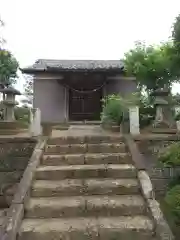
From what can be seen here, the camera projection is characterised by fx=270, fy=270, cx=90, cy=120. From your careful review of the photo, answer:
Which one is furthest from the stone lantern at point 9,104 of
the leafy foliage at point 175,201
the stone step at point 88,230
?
the leafy foliage at point 175,201

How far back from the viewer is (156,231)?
12.8ft

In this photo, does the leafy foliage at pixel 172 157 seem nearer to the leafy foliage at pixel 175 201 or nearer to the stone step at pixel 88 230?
the leafy foliage at pixel 175 201

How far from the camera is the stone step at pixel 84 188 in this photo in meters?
4.91

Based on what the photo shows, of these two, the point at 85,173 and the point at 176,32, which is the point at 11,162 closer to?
the point at 85,173

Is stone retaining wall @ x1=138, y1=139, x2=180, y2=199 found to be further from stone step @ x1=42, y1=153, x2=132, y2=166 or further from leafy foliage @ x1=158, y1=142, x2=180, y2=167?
leafy foliage @ x1=158, y1=142, x2=180, y2=167

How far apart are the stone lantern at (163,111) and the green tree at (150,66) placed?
55.6 inches

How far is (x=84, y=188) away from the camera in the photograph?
4.97 m

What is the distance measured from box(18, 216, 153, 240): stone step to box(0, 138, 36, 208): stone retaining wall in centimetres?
244

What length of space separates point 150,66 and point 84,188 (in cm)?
716

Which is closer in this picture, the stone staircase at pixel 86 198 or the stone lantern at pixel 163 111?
the stone staircase at pixel 86 198

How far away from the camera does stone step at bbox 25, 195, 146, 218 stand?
14.5 feet

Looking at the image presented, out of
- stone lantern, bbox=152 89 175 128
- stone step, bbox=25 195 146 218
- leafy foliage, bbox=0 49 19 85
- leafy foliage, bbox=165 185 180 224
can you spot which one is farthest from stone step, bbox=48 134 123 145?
leafy foliage, bbox=0 49 19 85

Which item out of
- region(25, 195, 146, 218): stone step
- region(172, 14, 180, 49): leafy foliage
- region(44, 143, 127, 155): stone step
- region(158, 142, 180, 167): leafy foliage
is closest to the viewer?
region(158, 142, 180, 167): leafy foliage

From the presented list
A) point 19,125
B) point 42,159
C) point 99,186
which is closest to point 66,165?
point 42,159
